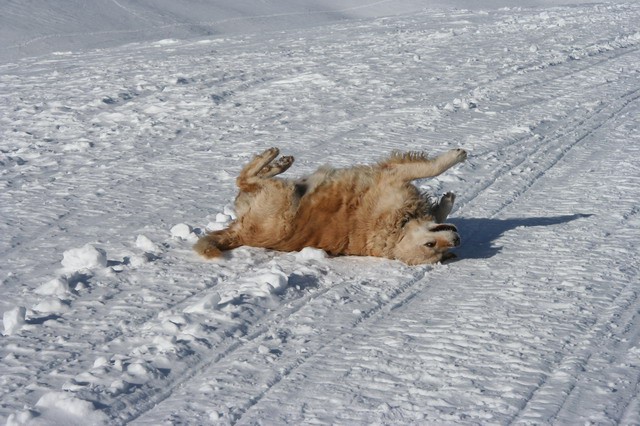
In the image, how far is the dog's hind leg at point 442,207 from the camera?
604cm

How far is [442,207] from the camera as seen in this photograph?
6.06 m

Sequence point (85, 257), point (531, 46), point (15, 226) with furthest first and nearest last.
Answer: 1. point (531, 46)
2. point (15, 226)
3. point (85, 257)

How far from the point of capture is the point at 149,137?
9062mm

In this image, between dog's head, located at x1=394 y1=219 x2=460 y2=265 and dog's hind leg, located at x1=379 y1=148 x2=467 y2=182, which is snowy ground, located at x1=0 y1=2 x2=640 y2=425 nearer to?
dog's head, located at x1=394 y1=219 x2=460 y2=265

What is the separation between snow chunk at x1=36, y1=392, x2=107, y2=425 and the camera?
3.55m

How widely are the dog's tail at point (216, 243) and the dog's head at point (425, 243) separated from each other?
43.1 inches

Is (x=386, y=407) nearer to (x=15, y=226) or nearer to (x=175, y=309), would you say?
(x=175, y=309)

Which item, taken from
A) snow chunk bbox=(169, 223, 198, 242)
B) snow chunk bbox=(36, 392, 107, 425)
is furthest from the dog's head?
snow chunk bbox=(36, 392, 107, 425)

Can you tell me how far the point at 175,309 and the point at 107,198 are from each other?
2.47 meters

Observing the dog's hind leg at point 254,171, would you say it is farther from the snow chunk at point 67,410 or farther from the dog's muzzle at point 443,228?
the snow chunk at point 67,410

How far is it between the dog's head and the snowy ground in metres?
0.11

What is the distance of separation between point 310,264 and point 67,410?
2281mm


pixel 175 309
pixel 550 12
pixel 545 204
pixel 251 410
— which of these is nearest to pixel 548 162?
pixel 545 204

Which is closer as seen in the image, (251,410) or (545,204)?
(251,410)
